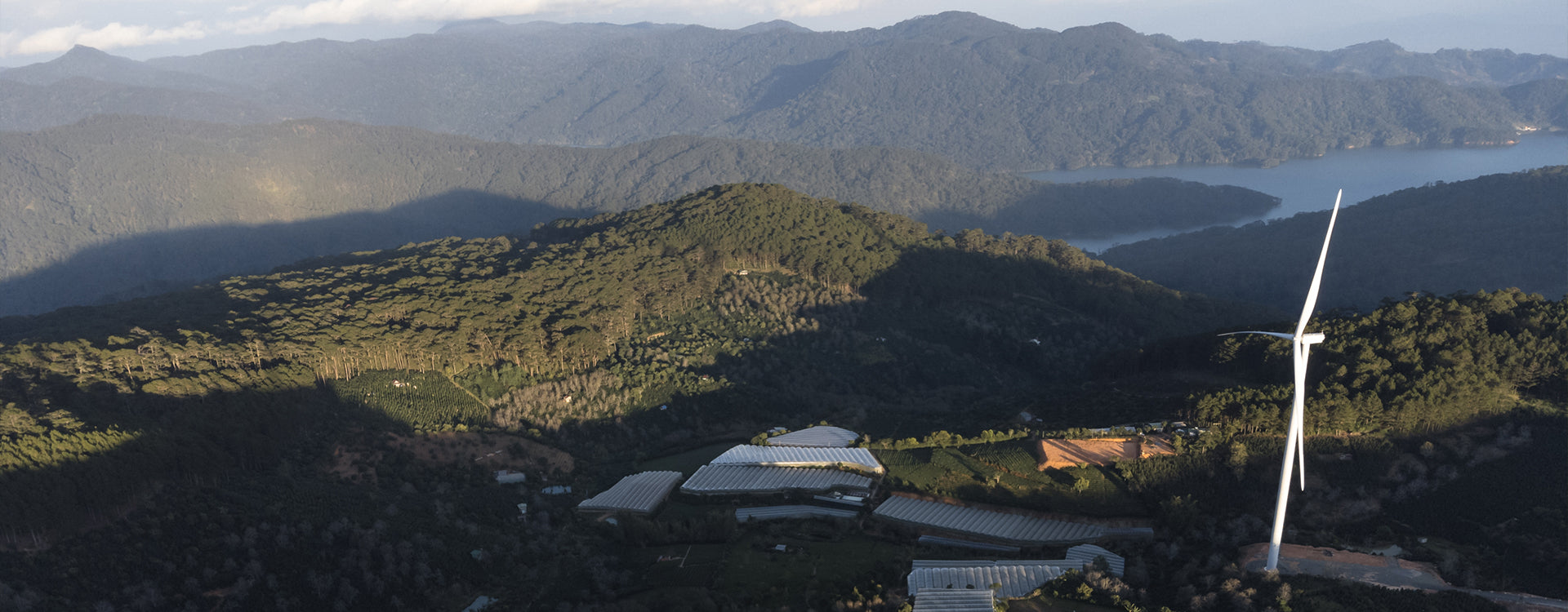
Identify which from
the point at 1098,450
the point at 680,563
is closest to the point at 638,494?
the point at 680,563

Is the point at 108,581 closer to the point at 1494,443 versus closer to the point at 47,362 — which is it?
the point at 47,362

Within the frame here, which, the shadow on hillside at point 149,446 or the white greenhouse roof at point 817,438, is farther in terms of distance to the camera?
the white greenhouse roof at point 817,438

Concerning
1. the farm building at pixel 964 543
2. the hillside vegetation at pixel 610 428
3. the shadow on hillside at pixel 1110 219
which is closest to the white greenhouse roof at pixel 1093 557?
the hillside vegetation at pixel 610 428

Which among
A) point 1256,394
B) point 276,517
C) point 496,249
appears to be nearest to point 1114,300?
point 1256,394

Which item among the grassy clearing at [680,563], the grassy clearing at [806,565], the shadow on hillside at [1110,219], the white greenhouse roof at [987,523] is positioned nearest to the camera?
the grassy clearing at [806,565]

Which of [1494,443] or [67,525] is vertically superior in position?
[1494,443]

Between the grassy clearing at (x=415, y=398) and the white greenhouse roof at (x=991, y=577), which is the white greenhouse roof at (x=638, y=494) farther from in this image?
the white greenhouse roof at (x=991, y=577)

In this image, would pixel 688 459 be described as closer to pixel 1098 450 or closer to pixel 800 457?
pixel 800 457

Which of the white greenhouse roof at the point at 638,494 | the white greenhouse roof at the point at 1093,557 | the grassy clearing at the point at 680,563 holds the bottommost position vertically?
the white greenhouse roof at the point at 638,494
